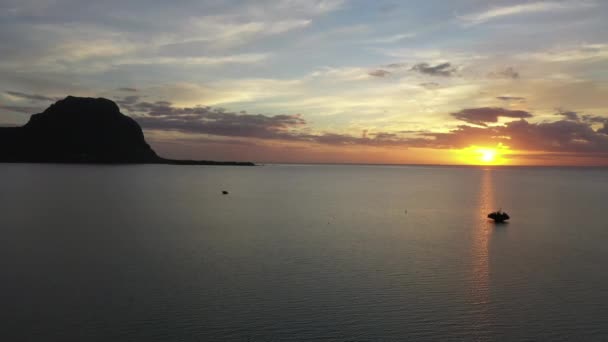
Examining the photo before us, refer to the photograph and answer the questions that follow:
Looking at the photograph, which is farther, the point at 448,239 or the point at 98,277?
the point at 448,239

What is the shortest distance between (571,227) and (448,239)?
20.8 m

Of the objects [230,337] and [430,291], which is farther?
[430,291]

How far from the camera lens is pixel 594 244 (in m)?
44.0

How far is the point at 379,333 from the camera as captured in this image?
1998 cm

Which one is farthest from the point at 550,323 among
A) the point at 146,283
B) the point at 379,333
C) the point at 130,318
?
the point at 146,283

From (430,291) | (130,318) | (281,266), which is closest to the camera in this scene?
(130,318)

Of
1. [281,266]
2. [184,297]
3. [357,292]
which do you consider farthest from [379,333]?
[281,266]

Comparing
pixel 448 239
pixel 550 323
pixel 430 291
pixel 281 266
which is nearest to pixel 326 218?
pixel 448 239

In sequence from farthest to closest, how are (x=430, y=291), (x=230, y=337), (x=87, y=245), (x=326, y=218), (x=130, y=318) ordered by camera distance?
(x=326, y=218) → (x=87, y=245) → (x=430, y=291) → (x=130, y=318) → (x=230, y=337)

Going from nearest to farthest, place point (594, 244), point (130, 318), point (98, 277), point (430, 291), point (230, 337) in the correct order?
point (230, 337)
point (130, 318)
point (430, 291)
point (98, 277)
point (594, 244)

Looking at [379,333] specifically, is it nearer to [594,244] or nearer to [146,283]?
[146,283]

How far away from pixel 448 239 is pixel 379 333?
93.0 ft

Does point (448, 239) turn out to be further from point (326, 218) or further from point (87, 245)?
point (87, 245)

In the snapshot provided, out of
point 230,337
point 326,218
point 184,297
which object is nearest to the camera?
point 230,337
